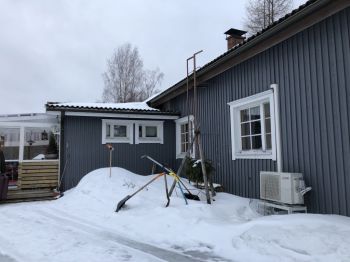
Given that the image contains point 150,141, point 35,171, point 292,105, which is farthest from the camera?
point 150,141

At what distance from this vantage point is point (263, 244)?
4344 millimetres

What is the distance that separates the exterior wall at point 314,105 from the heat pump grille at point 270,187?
0.40 meters

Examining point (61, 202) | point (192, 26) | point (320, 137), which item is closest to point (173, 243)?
point (320, 137)

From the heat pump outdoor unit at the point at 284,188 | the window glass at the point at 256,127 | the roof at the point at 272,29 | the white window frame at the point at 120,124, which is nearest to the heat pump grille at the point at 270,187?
the heat pump outdoor unit at the point at 284,188

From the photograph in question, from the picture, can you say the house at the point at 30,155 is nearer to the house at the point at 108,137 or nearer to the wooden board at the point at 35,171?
the wooden board at the point at 35,171

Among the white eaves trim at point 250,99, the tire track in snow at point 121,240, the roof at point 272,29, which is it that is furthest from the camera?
the white eaves trim at point 250,99

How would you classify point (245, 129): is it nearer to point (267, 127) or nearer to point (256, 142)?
point (256, 142)

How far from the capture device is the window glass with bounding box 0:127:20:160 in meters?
11.3

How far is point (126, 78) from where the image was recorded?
93.5ft

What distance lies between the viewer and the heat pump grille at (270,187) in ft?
20.0

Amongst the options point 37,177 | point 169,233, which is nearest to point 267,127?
point 169,233

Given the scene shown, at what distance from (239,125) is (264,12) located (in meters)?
12.7

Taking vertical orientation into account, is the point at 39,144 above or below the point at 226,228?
above

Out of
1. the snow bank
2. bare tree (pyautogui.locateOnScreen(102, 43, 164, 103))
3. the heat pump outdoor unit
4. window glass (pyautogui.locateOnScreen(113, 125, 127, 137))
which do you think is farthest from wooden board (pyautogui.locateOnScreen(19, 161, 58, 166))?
bare tree (pyautogui.locateOnScreen(102, 43, 164, 103))
